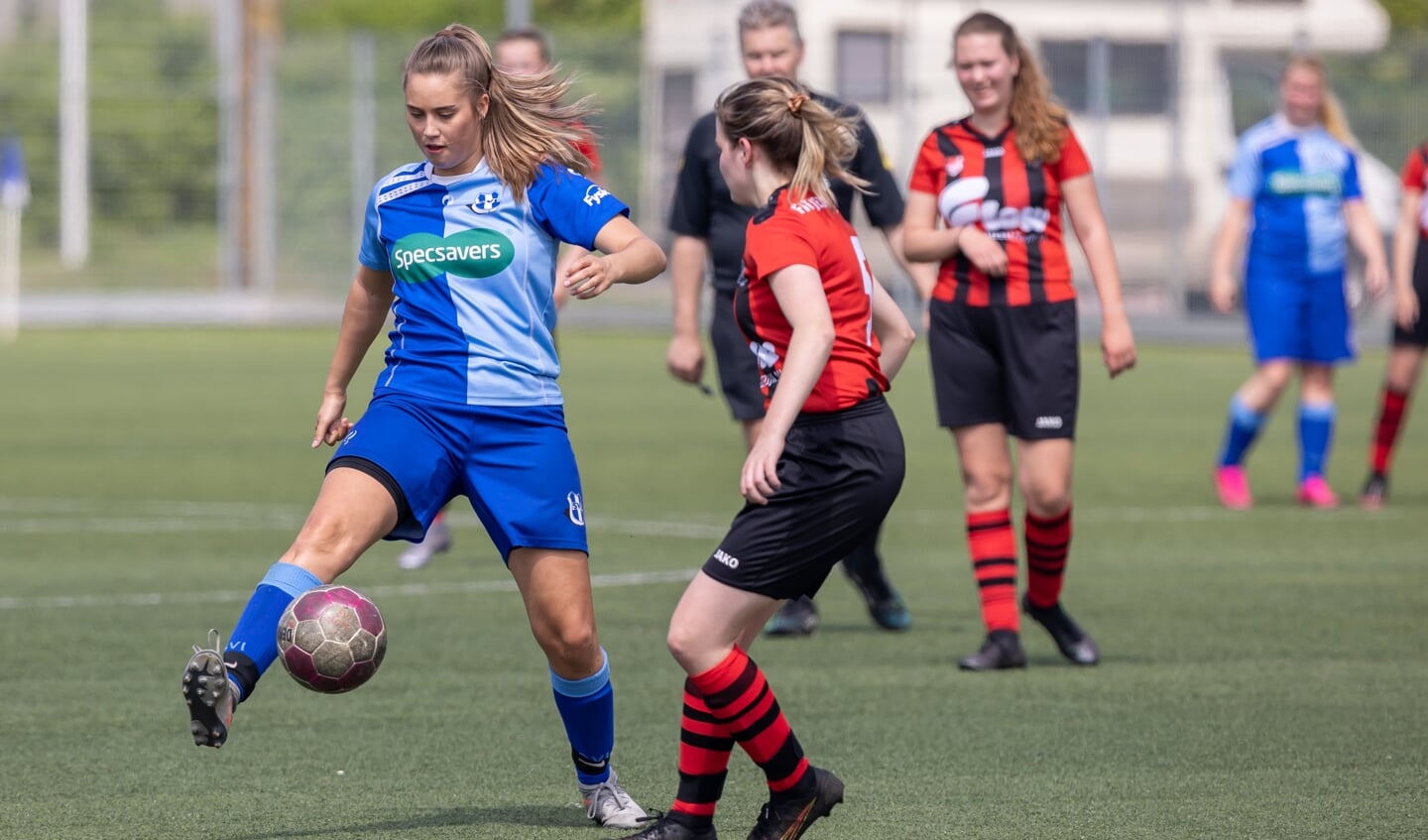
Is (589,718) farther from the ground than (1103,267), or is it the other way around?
(1103,267)

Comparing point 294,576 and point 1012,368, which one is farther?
point 1012,368

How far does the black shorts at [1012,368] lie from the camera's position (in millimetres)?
7684

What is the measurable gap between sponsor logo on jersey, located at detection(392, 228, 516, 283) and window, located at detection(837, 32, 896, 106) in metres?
25.2

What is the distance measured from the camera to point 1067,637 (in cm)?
785

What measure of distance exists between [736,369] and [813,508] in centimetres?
331

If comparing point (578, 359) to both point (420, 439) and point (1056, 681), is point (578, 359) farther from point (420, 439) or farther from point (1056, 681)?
point (420, 439)

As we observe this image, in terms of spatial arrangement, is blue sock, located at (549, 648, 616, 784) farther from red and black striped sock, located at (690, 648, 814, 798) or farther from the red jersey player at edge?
red and black striped sock, located at (690, 648, 814, 798)

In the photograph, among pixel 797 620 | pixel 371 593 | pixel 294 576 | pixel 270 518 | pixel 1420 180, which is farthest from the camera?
pixel 1420 180

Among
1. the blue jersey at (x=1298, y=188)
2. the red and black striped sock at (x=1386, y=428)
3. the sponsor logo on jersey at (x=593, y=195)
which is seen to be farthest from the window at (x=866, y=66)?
the sponsor logo on jersey at (x=593, y=195)

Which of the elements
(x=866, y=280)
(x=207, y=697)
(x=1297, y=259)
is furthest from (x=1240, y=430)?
(x=207, y=697)

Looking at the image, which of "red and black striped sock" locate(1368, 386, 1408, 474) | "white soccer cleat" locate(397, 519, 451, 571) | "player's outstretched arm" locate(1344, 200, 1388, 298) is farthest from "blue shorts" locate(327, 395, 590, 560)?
"red and black striped sock" locate(1368, 386, 1408, 474)

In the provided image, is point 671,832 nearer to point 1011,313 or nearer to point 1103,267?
point 1011,313

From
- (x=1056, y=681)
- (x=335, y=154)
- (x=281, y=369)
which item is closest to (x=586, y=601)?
(x=1056, y=681)

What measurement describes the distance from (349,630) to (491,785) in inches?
43.8
